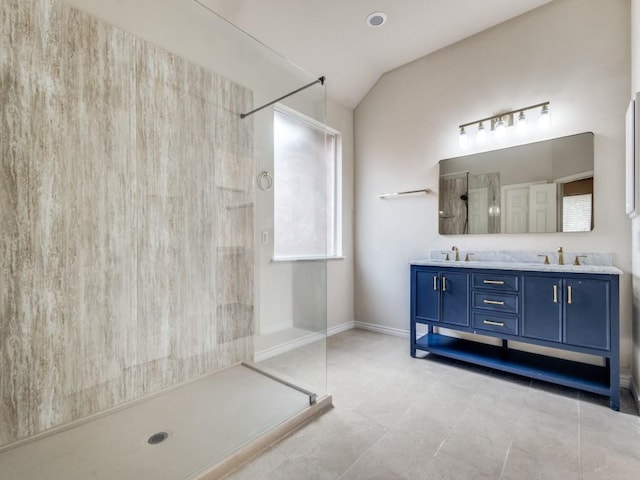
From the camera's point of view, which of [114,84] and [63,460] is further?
[114,84]

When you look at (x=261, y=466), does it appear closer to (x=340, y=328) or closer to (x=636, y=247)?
(x=340, y=328)

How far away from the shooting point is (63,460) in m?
1.37

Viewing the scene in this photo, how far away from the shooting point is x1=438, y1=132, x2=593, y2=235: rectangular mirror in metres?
2.27

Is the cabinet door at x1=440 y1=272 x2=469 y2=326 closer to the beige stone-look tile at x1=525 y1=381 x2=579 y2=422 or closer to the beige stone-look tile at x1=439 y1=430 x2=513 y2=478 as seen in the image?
the beige stone-look tile at x1=525 y1=381 x2=579 y2=422

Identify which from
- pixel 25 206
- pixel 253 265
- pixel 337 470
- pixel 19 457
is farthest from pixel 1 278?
pixel 337 470

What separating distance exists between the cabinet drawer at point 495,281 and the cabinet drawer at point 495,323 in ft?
0.73

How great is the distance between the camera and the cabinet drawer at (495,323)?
222 cm

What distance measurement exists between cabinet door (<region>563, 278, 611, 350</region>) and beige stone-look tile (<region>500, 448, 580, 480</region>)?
3.06 ft

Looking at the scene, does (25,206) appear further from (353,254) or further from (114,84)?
(353,254)

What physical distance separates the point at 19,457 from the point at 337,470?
147cm

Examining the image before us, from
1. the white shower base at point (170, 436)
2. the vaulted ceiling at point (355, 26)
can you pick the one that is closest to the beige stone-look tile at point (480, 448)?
the white shower base at point (170, 436)

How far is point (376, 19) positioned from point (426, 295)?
242 centimetres

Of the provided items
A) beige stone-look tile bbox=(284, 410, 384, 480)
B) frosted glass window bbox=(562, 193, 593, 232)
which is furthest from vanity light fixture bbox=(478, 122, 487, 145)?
beige stone-look tile bbox=(284, 410, 384, 480)

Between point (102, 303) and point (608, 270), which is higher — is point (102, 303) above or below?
below
